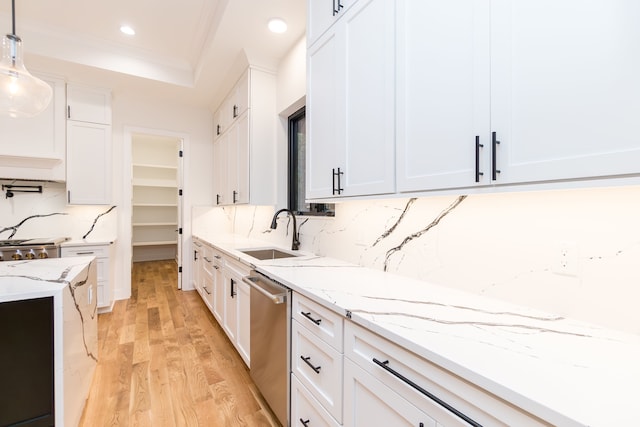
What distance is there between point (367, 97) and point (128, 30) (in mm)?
3050

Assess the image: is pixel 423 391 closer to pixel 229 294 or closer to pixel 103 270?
pixel 229 294

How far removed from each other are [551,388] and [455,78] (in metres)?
0.95

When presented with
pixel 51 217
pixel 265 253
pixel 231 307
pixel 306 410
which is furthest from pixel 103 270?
pixel 306 410

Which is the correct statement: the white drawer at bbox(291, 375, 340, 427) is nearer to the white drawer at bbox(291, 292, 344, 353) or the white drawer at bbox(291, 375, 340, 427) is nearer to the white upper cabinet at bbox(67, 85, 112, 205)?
the white drawer at bbox(291, 292, 344, 353)

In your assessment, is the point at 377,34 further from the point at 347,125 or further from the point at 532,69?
the point at 532,69

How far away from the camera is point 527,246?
1.08 metres

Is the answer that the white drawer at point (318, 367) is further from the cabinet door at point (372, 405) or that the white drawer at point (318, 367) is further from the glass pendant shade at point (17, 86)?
the glass pendant shade at point (17, 86)

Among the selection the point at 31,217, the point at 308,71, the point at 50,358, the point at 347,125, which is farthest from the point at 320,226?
the point at 31,217

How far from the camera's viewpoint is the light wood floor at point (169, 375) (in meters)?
1.75

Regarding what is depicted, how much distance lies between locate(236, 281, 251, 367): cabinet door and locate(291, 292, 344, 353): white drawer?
2.40ft

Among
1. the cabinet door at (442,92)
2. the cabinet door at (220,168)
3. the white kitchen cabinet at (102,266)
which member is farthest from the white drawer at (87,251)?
the cabinet door at (442,92)

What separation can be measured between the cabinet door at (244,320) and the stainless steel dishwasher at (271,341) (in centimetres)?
17

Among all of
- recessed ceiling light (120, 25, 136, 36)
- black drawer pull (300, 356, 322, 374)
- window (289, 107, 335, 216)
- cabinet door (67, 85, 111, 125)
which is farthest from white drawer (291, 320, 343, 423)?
cabinet door (67, 85, 111, 125)

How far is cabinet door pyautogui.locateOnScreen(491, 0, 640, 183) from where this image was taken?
674mm
